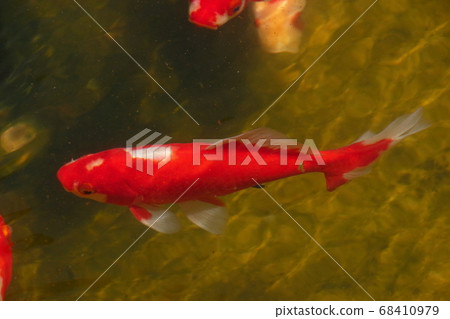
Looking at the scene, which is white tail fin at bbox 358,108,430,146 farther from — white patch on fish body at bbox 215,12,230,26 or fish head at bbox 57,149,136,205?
white patch on fish body at bbox 215,12,230,26

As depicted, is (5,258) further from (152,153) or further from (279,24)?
(279,24)

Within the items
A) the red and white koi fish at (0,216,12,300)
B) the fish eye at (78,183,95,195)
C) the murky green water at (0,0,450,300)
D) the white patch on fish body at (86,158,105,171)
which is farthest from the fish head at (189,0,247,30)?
the red and white koi fish at (0,216,12,300)

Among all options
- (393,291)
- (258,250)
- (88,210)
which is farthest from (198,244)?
(393,291)

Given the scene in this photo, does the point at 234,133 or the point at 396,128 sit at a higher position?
the point at 396,128

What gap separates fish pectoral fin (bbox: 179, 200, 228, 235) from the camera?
11.1ft

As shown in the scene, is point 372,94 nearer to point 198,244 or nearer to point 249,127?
point 249,127

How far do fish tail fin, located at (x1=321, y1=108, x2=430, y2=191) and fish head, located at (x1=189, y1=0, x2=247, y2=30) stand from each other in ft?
6.09

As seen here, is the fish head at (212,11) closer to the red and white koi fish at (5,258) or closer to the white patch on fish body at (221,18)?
the white patch on fish body at (221,18)

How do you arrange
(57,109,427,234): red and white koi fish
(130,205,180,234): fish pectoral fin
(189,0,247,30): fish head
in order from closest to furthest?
(57,109,427,234): red and white koi fish → (130,205,180,234): fish pectoral fin → (189,0,247,30): fish head

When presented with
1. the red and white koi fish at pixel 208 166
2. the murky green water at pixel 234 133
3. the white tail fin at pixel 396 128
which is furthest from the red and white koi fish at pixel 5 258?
the white tail fin at pixel 396 128

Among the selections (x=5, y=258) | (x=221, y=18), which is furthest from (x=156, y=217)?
(x=221, y=18)

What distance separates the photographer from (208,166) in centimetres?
308

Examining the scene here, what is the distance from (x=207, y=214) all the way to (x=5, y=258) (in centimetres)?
182

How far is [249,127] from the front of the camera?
419 cm
